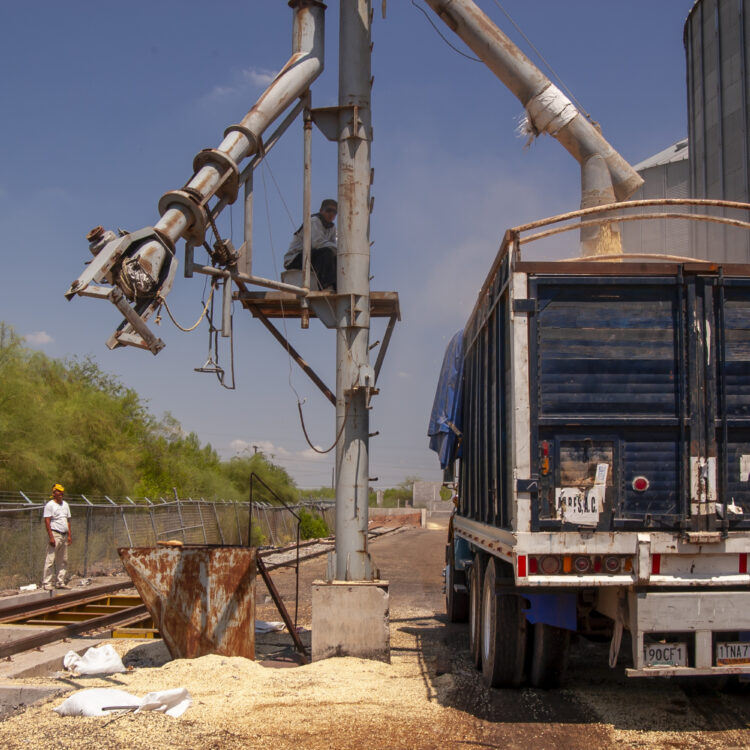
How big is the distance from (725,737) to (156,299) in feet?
19.8

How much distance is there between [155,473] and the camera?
3947 centimetres

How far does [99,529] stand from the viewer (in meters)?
20.5

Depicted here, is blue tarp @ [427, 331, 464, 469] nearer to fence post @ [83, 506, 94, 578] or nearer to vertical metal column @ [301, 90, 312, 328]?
vertical metal column @ [301, 90, 312, 328]

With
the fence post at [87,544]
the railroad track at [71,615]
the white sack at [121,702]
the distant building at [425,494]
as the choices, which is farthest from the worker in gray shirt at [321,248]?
the distant building at [425,494]

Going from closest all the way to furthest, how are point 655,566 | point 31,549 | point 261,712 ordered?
point 655,566, point 261,712, point 31,549

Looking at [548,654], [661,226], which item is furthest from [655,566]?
[661,226]

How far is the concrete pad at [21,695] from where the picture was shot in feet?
24.2

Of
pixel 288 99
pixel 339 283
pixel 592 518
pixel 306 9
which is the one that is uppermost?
pixel 306 9

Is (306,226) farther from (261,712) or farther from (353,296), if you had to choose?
(261,712)

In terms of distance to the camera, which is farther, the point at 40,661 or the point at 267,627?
the point at 267,627

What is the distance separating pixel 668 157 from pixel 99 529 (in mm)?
20070

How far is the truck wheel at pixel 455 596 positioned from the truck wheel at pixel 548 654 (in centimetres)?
425

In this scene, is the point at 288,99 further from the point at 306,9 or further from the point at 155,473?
the point at 155,473

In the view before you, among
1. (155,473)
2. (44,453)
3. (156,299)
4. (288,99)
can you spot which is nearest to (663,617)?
(156,299)
